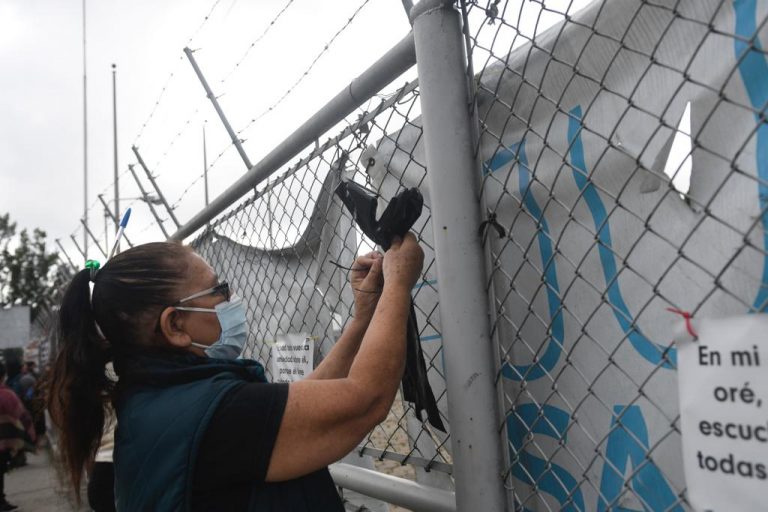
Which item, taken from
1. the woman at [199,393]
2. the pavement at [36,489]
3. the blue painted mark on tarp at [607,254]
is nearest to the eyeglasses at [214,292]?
the woman at [199,393]

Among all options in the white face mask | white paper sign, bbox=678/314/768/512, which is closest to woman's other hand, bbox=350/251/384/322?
the white face mask

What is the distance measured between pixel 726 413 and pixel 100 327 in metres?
1.54

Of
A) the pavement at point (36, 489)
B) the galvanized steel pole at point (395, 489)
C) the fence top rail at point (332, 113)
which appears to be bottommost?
the pavement at point (36, 489)

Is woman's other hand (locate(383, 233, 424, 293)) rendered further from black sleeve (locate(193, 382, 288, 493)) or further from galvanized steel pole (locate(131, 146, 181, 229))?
galvanized steel pole (locate(131, 146, 181, 229))

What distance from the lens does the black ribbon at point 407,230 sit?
135cm

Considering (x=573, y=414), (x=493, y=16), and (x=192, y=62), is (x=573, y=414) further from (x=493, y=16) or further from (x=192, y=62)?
(x=192, y=62)

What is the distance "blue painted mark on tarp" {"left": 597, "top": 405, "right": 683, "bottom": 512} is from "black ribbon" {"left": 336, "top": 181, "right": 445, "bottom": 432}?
42 centimetres

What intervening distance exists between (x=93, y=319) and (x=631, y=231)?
1.46m

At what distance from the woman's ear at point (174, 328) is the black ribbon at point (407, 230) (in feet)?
1.94

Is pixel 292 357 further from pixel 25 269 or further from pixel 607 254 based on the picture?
pixel 25 269

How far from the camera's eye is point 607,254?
3.48 ft

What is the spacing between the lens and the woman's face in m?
1.64

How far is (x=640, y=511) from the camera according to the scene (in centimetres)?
101

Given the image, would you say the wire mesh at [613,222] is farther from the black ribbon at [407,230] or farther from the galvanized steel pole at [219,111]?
the galvanized steel pole at [219,111]
